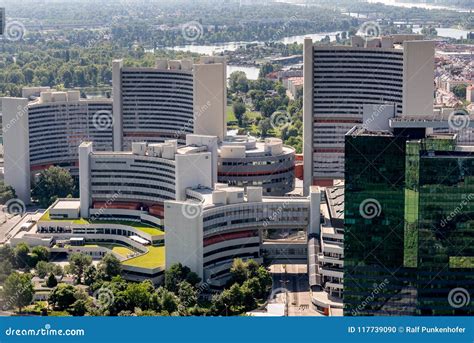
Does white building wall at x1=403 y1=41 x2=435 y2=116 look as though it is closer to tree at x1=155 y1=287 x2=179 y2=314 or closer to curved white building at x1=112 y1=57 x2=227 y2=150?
curved white building at x1=112 y1=57 x2=227 y2=150

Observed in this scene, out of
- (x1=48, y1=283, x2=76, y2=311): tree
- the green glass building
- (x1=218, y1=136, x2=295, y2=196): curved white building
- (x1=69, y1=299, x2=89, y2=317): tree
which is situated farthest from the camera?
(x1=218, y1=136, x2=295, y2=196): curved white building

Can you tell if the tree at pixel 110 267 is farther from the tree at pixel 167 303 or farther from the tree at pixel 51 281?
the tree at pixel 167 303

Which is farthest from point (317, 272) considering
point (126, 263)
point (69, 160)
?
point (69, 160)

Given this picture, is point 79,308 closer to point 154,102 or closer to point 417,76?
point 417,76

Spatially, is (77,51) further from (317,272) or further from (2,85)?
(317,272)

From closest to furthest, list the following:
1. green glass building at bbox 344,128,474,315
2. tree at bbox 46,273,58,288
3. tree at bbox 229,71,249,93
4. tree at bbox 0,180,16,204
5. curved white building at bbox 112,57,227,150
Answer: green glass building at bbox 344,128,474,315 < tree at bbox 46,273,58,288 < tree at bbox 0,180,16,204 < curved white building at bbox 112,57,227,150 < tree at bbox 229,71,249,93

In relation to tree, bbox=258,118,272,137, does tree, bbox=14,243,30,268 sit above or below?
below

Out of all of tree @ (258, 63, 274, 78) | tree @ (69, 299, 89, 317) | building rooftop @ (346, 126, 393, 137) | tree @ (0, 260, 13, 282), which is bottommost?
tree @ (69, 299, 89, 317)

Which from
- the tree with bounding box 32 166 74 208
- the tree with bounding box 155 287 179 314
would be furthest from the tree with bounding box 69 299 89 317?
the tree with bounding box 32 166 74 208

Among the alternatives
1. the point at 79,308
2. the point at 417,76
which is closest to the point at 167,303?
the point at 79,308
